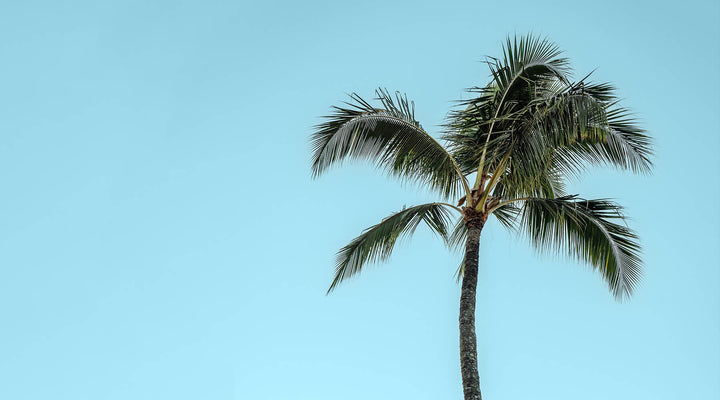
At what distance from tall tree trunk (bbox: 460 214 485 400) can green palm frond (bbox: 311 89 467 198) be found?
0.77 metres

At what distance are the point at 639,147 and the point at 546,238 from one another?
6.06ft

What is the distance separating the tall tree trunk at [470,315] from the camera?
8.53 m

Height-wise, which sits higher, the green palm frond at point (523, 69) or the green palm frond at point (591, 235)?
the green palm frond at point (523, 69)

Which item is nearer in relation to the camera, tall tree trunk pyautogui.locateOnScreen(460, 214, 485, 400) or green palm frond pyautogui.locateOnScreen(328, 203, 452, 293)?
tall tree trunk pyautogui.locateOnScreen(460, 214, 485, 400)

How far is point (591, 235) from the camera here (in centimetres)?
1008

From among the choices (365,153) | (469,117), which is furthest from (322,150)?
(469,117)

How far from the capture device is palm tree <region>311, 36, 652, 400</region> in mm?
9609

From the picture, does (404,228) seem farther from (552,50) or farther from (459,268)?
(552,50)

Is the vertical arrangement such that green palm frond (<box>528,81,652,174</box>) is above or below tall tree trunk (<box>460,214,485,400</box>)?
above

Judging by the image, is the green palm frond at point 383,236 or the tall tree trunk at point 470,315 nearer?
the tall tree trunk at point 470,315

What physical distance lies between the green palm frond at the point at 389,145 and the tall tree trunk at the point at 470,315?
0.77 meters

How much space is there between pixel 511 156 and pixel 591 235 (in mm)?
1601

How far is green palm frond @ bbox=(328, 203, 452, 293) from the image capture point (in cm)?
1066

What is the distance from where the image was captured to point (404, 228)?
1081cm
